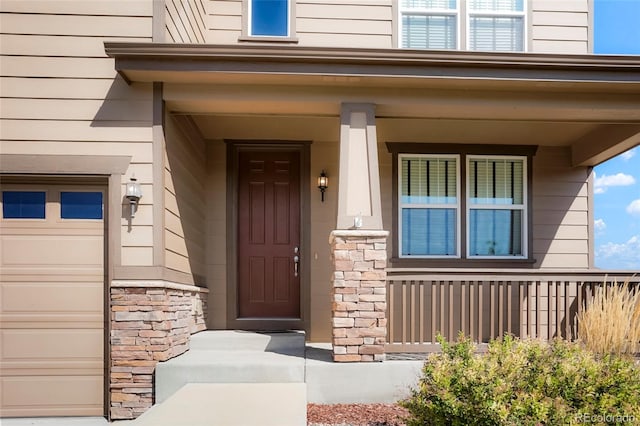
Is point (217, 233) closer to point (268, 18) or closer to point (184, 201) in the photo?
point (184, 201)

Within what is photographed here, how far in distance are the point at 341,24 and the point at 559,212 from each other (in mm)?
3940

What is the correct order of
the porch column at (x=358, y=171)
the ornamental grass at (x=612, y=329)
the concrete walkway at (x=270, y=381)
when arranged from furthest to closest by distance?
the porch column at (x=358, y=171)
the ornamental grass at (x=612, y=329)
the concrete walkway at (x=270, y=381)

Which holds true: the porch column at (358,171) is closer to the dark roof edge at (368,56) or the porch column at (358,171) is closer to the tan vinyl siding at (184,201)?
the dark roof edge at (368,56)

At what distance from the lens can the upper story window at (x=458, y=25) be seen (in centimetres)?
629

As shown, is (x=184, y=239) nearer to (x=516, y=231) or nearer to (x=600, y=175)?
(x=516, y=231)

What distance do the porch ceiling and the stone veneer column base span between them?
147 centimetres

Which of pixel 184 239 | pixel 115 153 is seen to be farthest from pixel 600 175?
pixel 115 153

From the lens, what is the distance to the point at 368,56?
14.9ft

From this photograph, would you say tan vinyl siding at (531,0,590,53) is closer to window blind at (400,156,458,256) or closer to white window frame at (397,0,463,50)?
white window frame at (397,0,463,50)

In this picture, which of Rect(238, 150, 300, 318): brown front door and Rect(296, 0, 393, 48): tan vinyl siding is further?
Rect(238, 150, 300, 318): brown front door

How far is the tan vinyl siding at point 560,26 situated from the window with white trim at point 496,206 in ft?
5.10

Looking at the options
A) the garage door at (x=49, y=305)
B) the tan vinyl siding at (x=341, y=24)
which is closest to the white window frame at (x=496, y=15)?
the tan vinyl siding at (x=341, y=24)

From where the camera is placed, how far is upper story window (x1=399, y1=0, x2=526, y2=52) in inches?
247

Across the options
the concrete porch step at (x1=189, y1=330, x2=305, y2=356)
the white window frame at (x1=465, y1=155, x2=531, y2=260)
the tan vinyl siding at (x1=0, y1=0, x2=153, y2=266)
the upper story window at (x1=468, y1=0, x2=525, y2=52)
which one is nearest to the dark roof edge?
the tan vinyl siding at (x1=0, y1=0, x2=153, y2=266)
